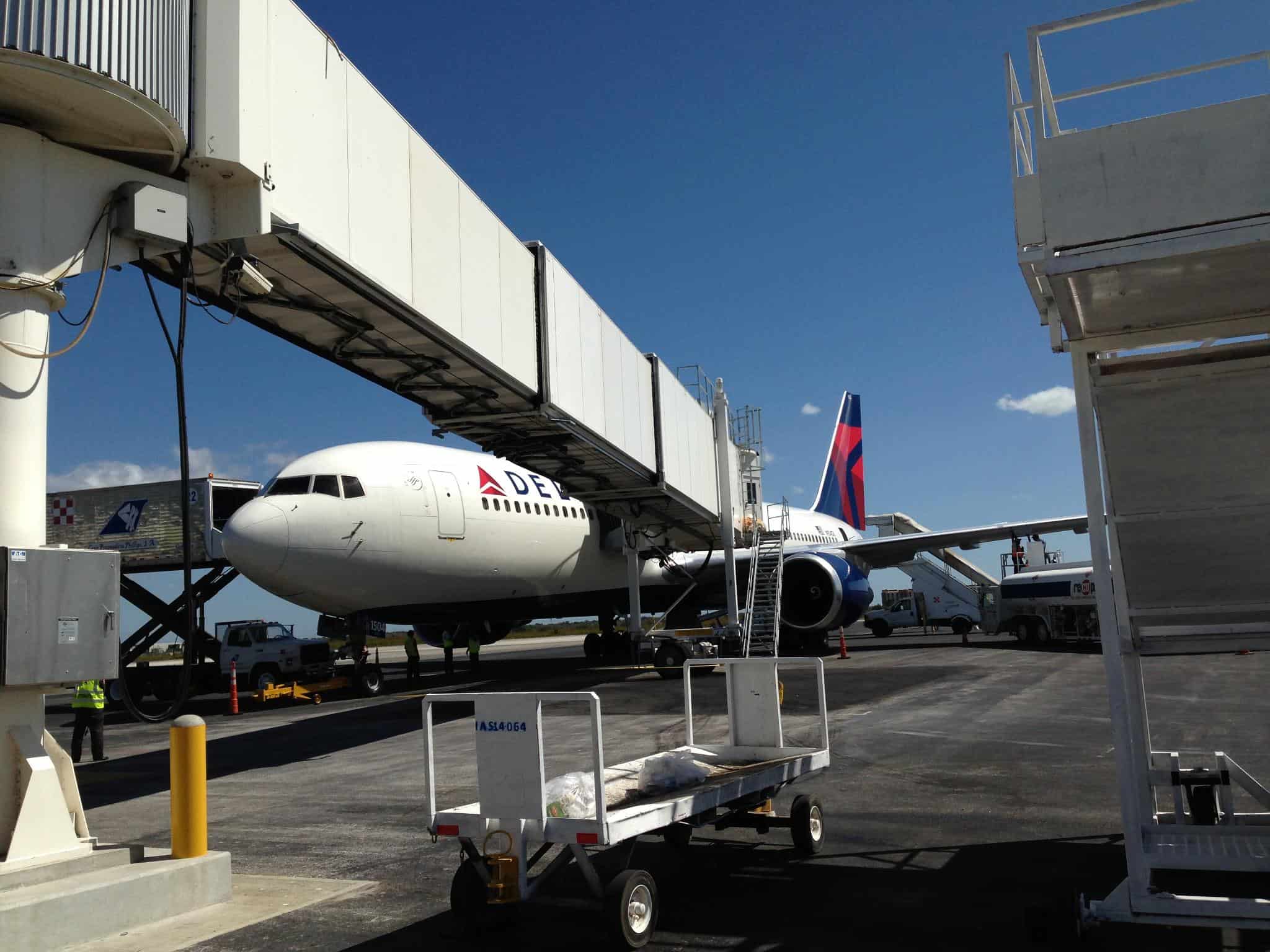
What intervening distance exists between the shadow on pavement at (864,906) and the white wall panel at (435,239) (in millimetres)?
5039

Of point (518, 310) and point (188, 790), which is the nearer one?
point (188, 790)

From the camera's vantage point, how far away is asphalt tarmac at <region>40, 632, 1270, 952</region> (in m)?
4.71

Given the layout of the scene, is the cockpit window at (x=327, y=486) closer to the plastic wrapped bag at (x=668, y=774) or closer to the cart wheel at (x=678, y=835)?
the cart wheel at (x=678, y=835)

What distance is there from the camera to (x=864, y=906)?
16.1 feet

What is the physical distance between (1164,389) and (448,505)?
13.7 m

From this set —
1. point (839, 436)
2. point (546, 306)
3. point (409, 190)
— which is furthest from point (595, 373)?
point (839, 436)

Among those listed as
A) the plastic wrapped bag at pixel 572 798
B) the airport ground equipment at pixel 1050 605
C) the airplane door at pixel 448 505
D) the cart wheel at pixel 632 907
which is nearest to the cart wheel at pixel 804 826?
the plastic wrapped bag at pixel 572 798

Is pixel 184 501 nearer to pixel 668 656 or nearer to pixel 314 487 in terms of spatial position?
pixel 314 487

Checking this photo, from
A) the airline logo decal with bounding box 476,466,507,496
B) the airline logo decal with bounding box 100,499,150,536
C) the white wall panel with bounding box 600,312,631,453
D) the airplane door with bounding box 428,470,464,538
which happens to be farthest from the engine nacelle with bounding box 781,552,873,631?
the airline logo decal with bounding box 100,499,150,536

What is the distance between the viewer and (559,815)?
4.92 meters

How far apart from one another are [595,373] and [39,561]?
854cm

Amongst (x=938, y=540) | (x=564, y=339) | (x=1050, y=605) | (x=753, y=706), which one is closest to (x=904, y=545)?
(x=938, y=540)

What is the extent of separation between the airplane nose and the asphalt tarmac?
227 centimetres

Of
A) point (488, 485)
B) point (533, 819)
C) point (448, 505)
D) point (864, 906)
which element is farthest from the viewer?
point (488, 485)
